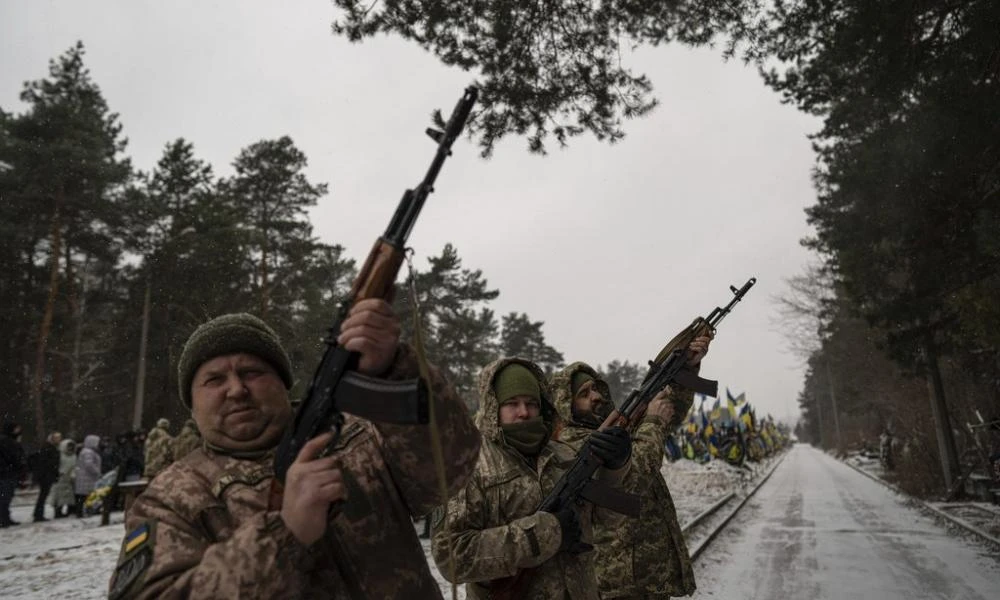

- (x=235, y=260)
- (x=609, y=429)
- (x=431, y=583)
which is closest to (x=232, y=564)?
(x=431, y=583)

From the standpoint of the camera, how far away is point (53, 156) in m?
22.3

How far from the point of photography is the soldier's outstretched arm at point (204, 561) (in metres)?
1.30

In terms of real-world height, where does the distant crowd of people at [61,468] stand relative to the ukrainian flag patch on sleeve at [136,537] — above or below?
below

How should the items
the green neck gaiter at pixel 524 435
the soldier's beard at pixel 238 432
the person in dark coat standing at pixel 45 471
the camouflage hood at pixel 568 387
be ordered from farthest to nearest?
the person in dark coat standing at pixel 45 471 < the camouflage hood at pixel 568 387 < the green neck gaiter at pixel 524 435 < the soldier's beard at pixel 238 432

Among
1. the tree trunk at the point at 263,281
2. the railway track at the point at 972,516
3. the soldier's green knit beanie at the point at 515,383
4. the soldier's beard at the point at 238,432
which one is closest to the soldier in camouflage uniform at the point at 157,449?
the soldier's green knit beanie at the point at 515,383

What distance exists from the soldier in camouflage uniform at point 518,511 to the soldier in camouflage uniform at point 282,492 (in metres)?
0.56

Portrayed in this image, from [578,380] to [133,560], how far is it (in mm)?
3150

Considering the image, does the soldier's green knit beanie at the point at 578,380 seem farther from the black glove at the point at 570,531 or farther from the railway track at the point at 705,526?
the railway track at the point at 705,526

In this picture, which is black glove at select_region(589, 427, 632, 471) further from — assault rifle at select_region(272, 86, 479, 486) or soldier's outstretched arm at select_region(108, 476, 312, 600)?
soldier's outstretched arm at select_region(108, 476, 312, 600)

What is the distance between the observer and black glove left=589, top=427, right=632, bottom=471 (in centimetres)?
291

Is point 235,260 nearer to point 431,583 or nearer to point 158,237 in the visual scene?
point 158,237

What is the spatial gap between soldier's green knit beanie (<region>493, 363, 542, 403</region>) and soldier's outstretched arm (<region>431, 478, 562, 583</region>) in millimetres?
579

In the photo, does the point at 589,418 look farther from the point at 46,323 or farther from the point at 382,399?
the point at 46,323

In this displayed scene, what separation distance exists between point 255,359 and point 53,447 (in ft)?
46.5
